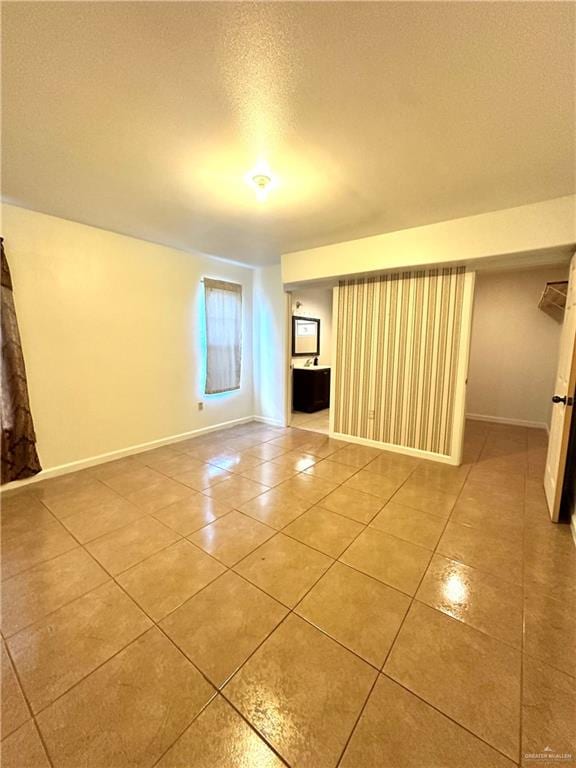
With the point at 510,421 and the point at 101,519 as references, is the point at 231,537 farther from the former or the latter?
the point at 510,421

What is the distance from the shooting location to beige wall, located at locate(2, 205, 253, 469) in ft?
9.41

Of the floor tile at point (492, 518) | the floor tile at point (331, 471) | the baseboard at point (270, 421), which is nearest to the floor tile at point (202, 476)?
the floor tile at point (331, 471)

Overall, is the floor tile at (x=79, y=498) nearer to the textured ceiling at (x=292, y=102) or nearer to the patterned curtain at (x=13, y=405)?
the patterned curtain at (x=13, y=405)

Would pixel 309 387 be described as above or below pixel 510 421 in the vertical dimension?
above

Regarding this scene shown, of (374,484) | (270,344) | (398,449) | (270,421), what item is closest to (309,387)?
(270,421)

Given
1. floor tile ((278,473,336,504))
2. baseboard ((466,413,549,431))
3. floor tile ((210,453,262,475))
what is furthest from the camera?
baseboard ((466,413,549,431))

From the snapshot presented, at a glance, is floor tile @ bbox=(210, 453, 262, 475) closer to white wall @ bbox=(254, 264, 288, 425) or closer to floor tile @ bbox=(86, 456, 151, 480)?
floor tile @ bbox=(86, 456, 151, 480)

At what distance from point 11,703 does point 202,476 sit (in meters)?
1.98

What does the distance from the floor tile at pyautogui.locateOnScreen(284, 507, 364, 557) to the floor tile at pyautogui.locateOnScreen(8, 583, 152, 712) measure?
40.7 inches

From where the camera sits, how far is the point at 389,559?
1.91 m

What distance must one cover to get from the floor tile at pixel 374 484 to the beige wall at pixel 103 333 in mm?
2503

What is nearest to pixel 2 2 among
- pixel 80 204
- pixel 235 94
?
pixel 235 94

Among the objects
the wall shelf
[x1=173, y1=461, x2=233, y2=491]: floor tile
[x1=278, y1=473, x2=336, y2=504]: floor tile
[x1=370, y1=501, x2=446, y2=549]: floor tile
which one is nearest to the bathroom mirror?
[x1=173, y1=461, x2=233, y2=491]: floor tile

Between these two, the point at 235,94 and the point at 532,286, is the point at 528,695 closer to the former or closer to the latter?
the point at 235,94
